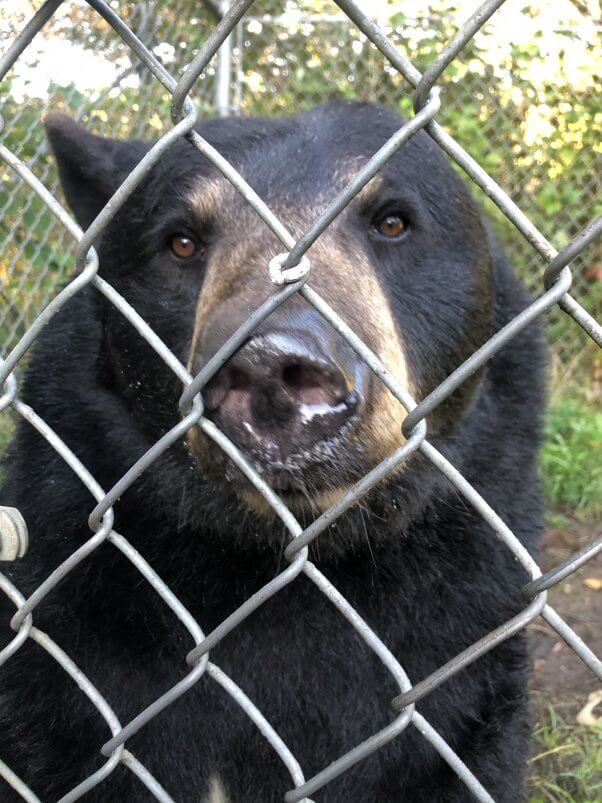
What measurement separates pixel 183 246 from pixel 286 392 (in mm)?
1132

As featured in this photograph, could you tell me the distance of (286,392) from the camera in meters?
1.41

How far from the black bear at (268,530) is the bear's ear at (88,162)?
10 centimetres

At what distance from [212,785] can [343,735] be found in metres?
0.42

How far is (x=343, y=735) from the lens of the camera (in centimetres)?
220

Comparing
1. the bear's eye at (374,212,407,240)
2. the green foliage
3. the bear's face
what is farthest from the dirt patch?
the bear's eye at (374,212,407,240)

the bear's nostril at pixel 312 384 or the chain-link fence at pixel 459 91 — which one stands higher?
the chain-link fence at pixel 459 91

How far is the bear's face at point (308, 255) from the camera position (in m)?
1.84

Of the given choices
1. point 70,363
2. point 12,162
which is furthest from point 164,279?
point 12,162

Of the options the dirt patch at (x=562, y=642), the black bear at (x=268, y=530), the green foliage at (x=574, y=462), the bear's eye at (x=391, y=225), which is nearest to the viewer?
the black bear at (x=268, y=530)

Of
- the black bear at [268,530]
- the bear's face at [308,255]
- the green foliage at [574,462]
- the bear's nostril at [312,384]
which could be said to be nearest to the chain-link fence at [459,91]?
the green foliage at [574,462]

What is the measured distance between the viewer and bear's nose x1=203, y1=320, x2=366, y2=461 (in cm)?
136

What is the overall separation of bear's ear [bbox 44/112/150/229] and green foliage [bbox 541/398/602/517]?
9.74ft

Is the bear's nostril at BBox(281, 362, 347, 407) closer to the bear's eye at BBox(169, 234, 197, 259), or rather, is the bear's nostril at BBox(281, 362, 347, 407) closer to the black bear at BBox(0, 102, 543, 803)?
the black bear at BBox(0, 102, 543, 803)

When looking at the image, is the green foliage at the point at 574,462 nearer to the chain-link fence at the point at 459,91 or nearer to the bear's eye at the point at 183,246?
the chain-link fence at the point at 459,91
